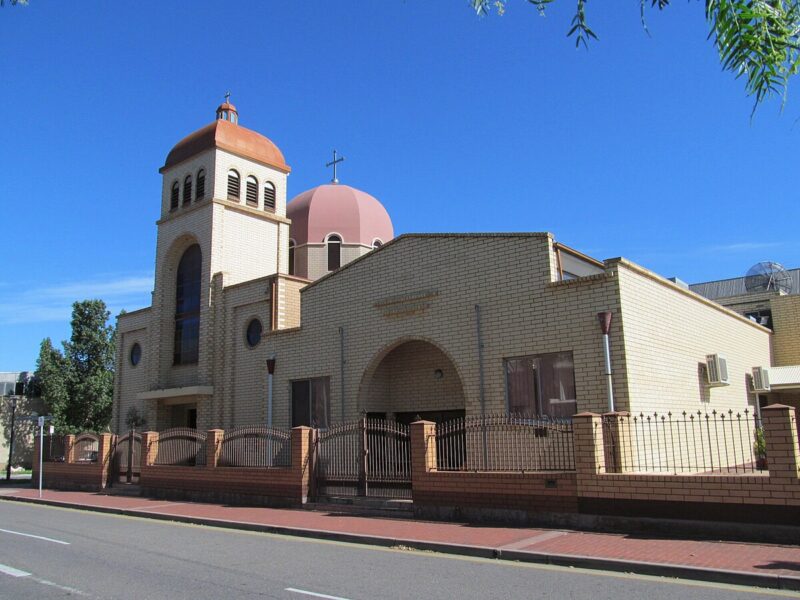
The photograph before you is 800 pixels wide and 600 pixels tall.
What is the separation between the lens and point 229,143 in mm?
26000

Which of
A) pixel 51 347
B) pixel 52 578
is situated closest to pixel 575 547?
pixel 52 578

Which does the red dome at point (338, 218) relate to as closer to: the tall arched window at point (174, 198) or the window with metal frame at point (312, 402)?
the tall arched window at point (174, 198)

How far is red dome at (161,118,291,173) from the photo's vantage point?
1021 inches

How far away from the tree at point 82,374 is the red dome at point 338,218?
17720 millimetres

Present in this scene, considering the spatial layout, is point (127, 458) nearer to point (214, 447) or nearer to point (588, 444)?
point (214, 447)

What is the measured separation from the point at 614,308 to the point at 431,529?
5.70 m

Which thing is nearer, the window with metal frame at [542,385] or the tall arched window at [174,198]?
the window with metal frame at [542,385]

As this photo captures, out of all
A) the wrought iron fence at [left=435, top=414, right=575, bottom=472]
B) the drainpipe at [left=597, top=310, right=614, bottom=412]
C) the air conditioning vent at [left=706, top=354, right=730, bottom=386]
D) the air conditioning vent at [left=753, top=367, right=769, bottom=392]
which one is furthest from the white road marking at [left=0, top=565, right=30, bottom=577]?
the air conditioning vent at [left=753, top=367, right=769, bottom=392]

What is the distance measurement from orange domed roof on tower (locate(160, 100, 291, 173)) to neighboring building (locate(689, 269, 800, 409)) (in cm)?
1914

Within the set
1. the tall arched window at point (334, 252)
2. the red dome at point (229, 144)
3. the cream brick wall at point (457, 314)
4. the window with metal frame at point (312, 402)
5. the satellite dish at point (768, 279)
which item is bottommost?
the window with metal frame at point (312, 402)

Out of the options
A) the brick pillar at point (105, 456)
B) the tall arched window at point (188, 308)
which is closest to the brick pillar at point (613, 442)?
the brick pillar at point (105, 456)

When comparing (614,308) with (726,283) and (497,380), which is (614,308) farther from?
(726,283)

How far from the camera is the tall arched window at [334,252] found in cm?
2758

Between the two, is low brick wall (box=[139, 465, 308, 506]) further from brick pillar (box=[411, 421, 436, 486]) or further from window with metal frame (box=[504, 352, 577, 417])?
window with metal frame (box=[504, 352, 577, 417])
